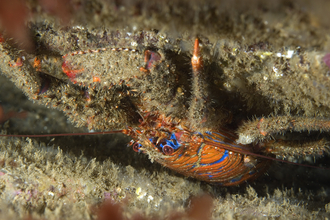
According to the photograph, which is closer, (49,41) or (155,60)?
(155,60)

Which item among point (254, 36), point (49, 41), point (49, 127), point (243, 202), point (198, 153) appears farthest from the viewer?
point (49, 127)

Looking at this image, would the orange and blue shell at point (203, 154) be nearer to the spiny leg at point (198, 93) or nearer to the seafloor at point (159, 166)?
the seafloor at point (159, 166)

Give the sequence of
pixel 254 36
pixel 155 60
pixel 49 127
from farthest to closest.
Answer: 1. pixel 49 127
2. pixel 155 60
3. pixel 254 36

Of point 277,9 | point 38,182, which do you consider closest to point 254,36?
point 277,9

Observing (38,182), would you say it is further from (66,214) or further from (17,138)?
(17,138)

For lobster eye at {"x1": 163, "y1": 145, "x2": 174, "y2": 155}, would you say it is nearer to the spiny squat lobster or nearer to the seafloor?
the spiny squat lobster

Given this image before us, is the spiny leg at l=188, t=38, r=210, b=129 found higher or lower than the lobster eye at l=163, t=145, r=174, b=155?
higher

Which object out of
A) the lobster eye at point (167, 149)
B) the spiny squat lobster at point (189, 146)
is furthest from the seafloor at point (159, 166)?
the lobster eye at point (167, 149)

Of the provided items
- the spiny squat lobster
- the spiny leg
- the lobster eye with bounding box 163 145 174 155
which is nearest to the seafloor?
the spiny leg

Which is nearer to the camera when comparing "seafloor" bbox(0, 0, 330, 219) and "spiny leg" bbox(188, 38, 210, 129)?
"seafloor" bbox(0, 0, 330, 219)
